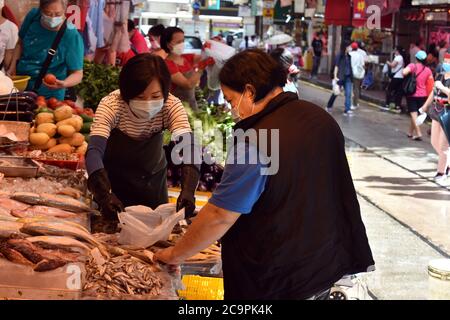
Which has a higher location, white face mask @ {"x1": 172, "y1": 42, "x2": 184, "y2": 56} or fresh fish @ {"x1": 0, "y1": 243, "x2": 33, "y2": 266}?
white face mask @ {"x1": 172, "y1": 42, "x2": 184, "y2": 56}

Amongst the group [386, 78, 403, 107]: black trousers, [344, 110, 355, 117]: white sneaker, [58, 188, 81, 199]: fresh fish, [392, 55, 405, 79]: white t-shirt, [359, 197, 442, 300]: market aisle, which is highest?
[58, 188, 81, 199]: fresh fish

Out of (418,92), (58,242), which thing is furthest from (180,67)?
(418,92)

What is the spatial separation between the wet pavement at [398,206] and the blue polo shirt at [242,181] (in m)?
3.80

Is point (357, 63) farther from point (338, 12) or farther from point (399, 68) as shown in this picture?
point (338, 12)

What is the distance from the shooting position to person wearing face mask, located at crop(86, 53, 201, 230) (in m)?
4.28

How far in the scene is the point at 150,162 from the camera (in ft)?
16.2

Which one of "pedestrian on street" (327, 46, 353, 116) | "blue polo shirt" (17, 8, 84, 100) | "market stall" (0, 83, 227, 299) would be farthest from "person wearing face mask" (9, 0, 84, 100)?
"pedestrian on street" (327, 46, 353, 116)

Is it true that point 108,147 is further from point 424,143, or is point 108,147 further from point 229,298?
point 424,143

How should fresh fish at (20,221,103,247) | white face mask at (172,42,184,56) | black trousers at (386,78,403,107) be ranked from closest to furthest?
fresh fish at (20,221,103,247), white face mask at (172,42,184,56), black trousers at (386,78,403,107)

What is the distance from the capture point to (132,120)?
467 centimetres

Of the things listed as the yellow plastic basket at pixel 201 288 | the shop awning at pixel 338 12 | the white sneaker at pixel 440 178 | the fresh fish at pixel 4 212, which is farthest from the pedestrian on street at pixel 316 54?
the fresh fish at pixel 4 212

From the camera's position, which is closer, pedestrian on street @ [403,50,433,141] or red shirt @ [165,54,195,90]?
red shirt @ [165,54,195,90]

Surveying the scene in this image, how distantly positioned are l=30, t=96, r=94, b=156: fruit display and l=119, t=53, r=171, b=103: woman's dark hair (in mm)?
1757

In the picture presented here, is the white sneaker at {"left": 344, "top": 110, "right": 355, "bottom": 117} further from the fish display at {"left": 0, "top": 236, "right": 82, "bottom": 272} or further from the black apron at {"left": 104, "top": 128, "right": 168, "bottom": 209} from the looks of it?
the fish display at {"left": 0, "top": 236, "right": 82, "bottom": 272}
